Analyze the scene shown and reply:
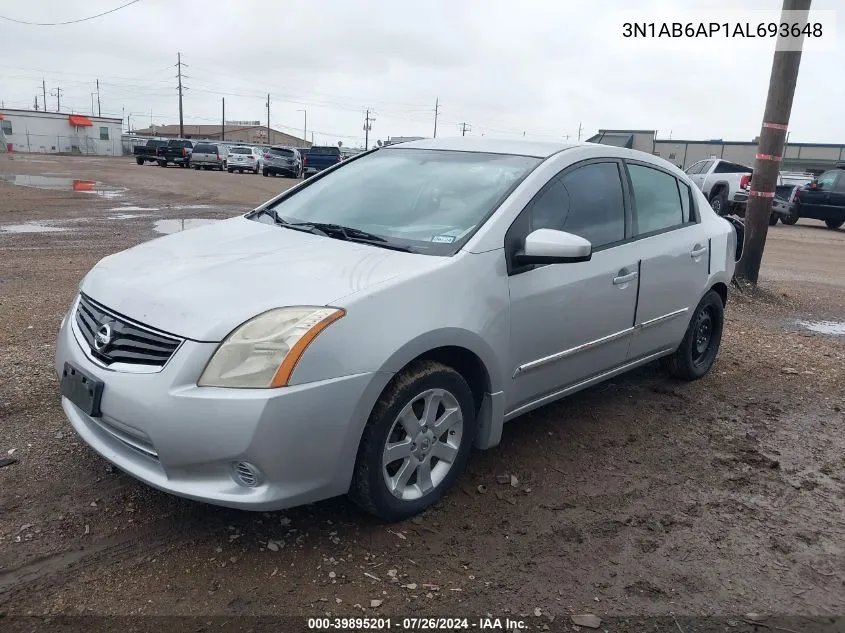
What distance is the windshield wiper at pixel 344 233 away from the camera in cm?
331

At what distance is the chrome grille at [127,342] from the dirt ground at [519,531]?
716 millimetres

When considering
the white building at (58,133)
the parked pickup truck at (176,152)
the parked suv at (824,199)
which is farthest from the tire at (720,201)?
the white building at (58,133)

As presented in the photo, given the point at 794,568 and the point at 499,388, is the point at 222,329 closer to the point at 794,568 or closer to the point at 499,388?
the point at 499,388

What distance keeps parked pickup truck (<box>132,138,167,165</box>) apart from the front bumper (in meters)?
38.6

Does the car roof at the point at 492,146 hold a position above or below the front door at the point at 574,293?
above

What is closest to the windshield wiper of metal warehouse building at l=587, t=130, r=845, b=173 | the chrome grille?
the chrome grille

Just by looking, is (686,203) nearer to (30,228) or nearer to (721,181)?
(30,228)

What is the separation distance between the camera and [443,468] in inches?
125

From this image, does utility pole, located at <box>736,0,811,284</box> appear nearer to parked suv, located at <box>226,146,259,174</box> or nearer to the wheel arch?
the wheel arch

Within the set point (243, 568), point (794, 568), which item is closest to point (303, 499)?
point (243, 568)

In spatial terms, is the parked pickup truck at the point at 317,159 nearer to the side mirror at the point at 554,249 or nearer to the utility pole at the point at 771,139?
the utility pole at the point at 771,139

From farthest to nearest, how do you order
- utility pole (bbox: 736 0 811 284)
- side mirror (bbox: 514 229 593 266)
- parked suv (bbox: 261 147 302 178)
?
parked suv (bbox: 261 147 302 178) → utility pole (bbox: 736 0 811 284) → side mirror (bbox: 514 229 593 266)

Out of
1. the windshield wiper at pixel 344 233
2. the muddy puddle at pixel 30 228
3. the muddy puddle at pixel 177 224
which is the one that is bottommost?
the muddy puddle at pixel 30 228

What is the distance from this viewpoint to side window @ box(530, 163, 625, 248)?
3611mm
